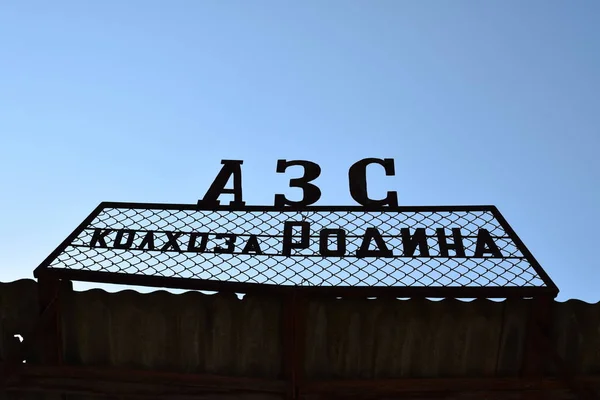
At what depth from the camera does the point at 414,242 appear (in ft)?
19.0

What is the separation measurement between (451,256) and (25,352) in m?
3.40

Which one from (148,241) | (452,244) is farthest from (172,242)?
(452,244)

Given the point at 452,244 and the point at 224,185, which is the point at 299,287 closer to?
the point at 452,244

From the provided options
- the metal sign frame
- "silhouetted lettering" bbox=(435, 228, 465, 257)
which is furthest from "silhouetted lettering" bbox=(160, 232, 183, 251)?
"silhouetted lettering" bbox=(435, 228, 465, 257)

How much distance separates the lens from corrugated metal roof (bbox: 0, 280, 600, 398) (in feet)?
16.2

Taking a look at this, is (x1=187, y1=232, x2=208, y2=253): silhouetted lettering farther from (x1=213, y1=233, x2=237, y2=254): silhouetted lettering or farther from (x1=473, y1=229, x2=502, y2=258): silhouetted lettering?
(x1=473, y1=229, x2=502, y2=258): silhouetted lettering

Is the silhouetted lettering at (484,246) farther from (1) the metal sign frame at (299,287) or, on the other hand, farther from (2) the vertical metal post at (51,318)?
(2) the vertical metal post at (51,318)

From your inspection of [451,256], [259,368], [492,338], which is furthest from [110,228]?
[492,338]

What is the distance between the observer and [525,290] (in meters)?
4.88

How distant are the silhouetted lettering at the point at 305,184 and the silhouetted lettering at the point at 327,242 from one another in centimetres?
54

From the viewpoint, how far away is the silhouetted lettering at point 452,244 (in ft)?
18.6

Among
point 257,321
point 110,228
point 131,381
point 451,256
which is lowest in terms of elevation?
point 131,381

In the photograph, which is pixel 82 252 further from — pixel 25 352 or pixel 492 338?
pixel 492 338

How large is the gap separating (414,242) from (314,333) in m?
1.36
